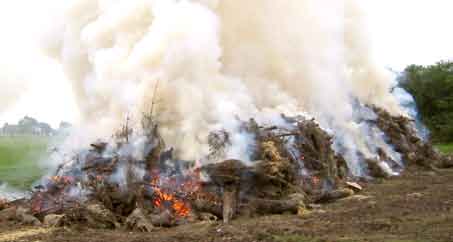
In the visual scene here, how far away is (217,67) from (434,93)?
33.3 metres

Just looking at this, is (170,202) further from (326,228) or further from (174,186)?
(326,228)

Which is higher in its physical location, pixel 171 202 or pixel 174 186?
pixel 174 186

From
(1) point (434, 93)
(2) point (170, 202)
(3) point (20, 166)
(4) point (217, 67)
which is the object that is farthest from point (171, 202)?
(1) point (434, 93)

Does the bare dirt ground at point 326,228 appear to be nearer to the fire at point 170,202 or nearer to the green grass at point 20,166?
the fire at point 170,202

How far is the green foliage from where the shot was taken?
43.9 metres

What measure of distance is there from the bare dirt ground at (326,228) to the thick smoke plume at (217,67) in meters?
4.11

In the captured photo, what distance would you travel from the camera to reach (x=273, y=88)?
74.4ft

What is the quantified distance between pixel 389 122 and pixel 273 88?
23.3 ft

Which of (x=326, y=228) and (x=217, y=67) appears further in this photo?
(x=217, y=67)

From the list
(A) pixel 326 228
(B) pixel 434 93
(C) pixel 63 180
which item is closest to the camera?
(A) pixel 326 228

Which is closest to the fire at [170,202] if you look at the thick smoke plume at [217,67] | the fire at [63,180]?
the fire at [63,180]

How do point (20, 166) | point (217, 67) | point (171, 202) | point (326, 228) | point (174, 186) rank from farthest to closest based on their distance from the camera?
point (20, 166)
point (217, 67)
point (174, 186)
point (171, 202)
point (326, 228)

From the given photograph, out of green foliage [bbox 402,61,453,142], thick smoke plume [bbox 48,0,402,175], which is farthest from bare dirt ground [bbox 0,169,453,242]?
green foliage [bbox 402,61,453,142]

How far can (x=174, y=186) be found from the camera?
14.3 metres
